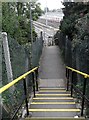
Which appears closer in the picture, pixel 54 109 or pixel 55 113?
pixel 55 113

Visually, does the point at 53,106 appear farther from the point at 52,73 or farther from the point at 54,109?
the point at 52,73

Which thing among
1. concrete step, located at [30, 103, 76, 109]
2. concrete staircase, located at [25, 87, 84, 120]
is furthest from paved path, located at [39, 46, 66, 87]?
concrete step, located at [30, 103, 76, 109]

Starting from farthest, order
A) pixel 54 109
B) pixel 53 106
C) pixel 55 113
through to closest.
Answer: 1. pixel 53 106
2. pixel 54 109
3. pixel 55 113

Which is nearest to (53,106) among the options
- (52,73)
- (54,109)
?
(54,109)

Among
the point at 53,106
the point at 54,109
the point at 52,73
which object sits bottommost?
the point at 52,73

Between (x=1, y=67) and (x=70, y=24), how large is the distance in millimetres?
9497

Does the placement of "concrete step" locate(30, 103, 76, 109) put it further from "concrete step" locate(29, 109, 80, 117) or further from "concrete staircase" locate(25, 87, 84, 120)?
"concrete step" locate(29, 109, 80, 117)

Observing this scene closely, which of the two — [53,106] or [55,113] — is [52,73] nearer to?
[53,106]

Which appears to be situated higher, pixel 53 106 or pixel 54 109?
pixel 54 109

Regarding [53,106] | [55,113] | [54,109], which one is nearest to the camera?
[55,113]

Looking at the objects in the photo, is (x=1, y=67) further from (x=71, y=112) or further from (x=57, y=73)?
(x=57, y=73)

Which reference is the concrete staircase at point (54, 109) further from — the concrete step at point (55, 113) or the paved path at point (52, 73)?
the paved path at point (52, 73)

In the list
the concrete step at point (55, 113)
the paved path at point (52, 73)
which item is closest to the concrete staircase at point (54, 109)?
the concrete step at point (55, 113)

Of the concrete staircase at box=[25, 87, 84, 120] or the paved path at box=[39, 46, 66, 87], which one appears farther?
the paved path at box=[39, 46, 66, 87]
